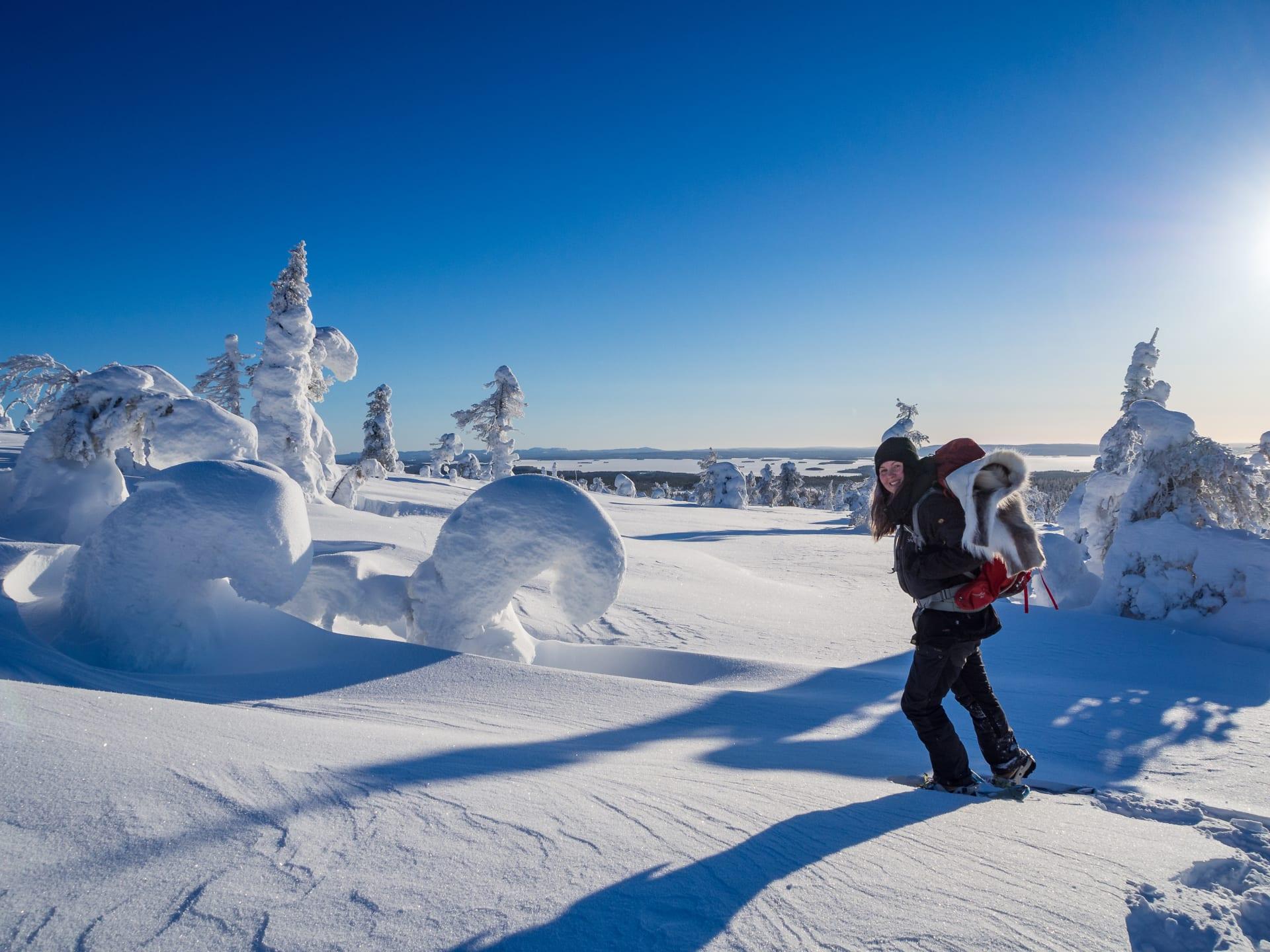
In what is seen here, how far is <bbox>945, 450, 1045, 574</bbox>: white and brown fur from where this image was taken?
9.45ft

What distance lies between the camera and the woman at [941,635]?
3.04m

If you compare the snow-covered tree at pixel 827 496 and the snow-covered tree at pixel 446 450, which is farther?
the snow-covered tree at pixel 827 496

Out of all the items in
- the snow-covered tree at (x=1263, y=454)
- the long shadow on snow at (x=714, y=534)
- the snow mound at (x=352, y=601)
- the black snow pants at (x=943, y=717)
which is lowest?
the long shadow on snow at (x=714, y=534)

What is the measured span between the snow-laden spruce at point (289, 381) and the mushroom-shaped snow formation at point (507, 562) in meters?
13.4

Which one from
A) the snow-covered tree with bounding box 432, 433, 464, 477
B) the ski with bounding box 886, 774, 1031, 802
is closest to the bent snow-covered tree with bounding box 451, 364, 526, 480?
the snow-covered tree with bounding box 432, 433, 464, 477

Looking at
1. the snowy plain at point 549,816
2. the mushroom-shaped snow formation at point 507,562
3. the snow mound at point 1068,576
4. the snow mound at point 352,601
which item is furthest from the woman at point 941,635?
the snow mound at point 1068,576

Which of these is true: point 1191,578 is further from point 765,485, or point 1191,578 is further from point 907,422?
point 765,485

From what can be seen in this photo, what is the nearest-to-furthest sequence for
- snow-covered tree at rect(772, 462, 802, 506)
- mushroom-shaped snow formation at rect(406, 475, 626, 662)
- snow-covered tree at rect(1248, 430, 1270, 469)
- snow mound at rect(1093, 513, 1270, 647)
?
mushroom-shaped snow formation at rect(406, 475, 626, 662) → snow mound at rect(1093, 513, 1270, 647) → snow-covered tree at rect(1248, 430, 1270, 469) → snow-covered tree at rect(772, 462, 802, 506)

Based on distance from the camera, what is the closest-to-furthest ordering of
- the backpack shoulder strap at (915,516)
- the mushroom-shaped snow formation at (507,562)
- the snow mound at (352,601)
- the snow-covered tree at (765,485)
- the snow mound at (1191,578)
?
the backpack shoulder strap at (915,516)
the mushroom-shaped snow formation at (507,562)
the snow mound at (352,601)
the snow mound at (1191,578)
the snow-covered tree at (765,485)

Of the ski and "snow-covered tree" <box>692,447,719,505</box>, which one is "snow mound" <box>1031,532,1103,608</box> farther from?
"snow-covered tree" <box>692,447,719,505</box>

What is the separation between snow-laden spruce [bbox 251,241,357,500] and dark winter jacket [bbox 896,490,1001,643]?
690 inches

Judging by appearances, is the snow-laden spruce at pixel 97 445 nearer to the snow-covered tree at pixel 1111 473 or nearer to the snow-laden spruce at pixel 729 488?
the snow-covered tree at pixel 1111 473

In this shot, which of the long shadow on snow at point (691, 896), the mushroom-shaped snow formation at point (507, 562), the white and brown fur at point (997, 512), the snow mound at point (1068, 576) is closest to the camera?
the long shadow on snow at point (691, 896)

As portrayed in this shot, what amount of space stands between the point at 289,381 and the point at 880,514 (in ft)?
61.4
